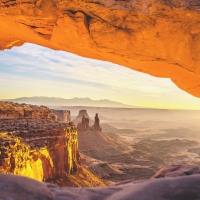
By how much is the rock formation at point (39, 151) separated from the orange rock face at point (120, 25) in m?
6.81

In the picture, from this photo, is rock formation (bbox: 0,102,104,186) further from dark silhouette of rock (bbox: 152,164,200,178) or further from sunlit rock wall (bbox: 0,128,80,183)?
dark silhouette of rock (bbox: 152,164,200,178)

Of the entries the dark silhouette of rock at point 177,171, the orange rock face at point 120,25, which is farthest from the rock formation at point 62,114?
the dark silhouette of rock at point 177,171

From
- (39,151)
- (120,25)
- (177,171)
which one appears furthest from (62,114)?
(177,171)

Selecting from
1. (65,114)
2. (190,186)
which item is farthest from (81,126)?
(190,186)

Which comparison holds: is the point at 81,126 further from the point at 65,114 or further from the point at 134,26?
the point at 134,26

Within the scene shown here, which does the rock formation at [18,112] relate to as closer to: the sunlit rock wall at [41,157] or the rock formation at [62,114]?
the sunlit rock wall at [41,157]

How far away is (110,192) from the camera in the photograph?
3381 mm

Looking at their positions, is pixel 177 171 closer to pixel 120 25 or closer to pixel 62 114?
pixel 120 25

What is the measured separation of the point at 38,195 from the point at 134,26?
7.18 m

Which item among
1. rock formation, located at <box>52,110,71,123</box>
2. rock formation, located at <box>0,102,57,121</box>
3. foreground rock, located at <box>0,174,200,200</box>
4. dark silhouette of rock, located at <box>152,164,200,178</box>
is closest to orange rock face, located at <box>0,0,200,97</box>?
dark silhouette of rock, located at <box>152,164,200,178</box>

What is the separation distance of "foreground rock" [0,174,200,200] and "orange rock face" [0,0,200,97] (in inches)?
251

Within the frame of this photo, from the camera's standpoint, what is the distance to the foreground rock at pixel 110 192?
9.43ft

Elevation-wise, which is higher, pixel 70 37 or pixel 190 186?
pixel 70 37

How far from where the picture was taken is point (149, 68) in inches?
439
